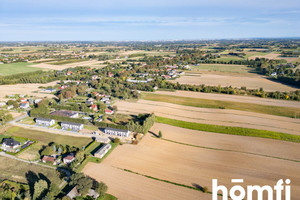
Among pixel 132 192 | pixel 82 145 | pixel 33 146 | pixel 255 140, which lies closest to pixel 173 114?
pixel 255 140

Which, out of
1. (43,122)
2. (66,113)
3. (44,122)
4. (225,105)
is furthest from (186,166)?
(43,122)

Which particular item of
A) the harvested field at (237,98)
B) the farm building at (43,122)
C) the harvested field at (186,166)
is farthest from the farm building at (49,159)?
the harvested field at (237,98)

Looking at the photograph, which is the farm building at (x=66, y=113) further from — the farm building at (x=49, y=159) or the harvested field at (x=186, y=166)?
the harvested field at (x=186, y=166)

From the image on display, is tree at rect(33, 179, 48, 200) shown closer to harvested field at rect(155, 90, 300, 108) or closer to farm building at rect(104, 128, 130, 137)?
farm building at rect(104, 128, 130, 137)

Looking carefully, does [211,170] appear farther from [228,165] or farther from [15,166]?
[15,166]

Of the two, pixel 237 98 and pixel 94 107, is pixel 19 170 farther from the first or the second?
pixel 237 98

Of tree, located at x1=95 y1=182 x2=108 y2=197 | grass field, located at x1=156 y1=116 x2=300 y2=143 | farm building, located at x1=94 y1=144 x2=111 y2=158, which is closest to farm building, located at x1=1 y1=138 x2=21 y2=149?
farm building, located at x1=94 y1=144 x2=111 y2=158
